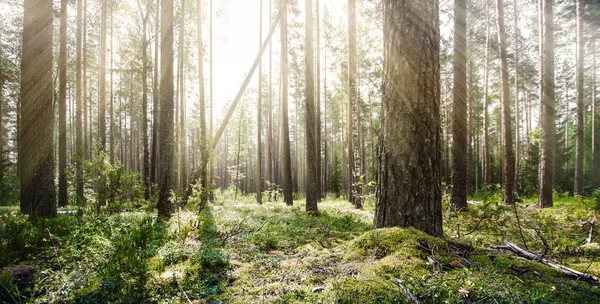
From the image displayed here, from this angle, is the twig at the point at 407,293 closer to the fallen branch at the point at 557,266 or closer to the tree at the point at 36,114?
the fallen branch at the point at 557,266

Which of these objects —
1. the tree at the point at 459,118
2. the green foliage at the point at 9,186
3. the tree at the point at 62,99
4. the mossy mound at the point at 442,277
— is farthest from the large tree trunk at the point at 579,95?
the green foliage at the point at 9,186

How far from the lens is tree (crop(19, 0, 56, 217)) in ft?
19.7

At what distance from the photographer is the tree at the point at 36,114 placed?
6004 millimetres

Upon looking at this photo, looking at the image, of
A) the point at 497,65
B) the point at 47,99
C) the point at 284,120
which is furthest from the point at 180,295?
the point at 497,65

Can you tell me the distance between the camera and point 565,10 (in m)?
15.5

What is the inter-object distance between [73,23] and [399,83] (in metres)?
23.1

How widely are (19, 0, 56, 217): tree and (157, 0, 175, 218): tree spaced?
235cm

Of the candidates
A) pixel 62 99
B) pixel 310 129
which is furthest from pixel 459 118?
pixel 62 99

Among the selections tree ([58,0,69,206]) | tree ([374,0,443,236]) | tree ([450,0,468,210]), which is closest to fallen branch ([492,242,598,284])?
tree ([374,0,443,236])

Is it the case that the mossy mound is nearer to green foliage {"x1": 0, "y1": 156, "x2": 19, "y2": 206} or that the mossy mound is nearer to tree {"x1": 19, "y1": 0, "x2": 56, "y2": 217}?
tree {"x1": 19, "y1": 0, "x2": 56, "y2": 217}

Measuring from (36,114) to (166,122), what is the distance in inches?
108

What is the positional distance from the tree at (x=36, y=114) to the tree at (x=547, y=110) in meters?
15.2

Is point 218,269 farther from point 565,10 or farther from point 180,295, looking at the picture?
point 565,10

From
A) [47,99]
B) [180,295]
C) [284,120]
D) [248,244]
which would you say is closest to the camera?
[180,295]
